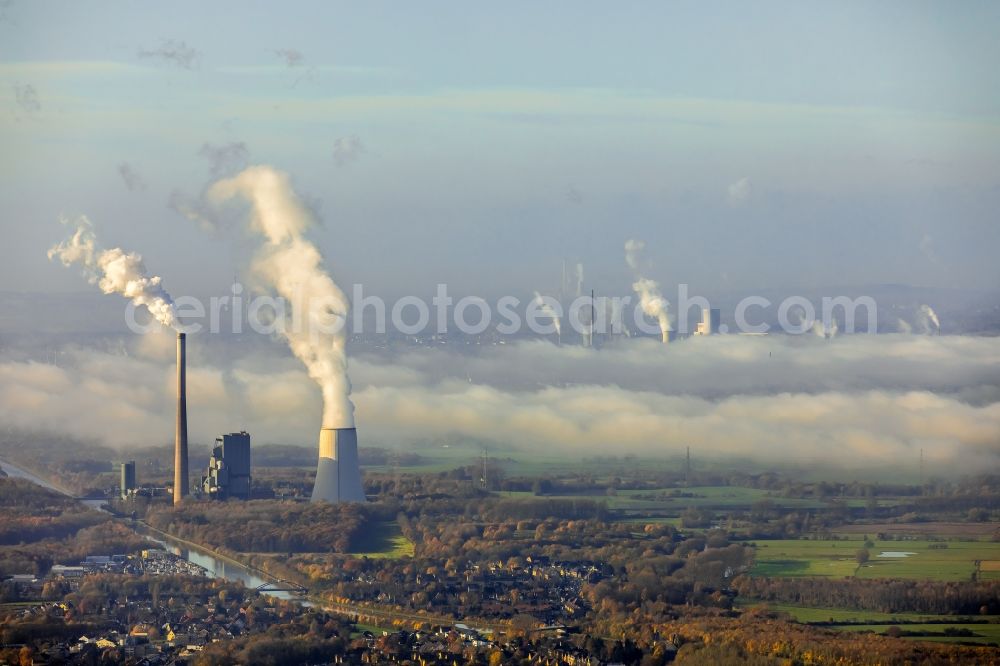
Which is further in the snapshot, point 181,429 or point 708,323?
point 708,323

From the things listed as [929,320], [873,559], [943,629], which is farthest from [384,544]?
[929,320]

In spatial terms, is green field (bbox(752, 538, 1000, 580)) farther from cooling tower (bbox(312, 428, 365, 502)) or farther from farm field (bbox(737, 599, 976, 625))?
cooling tower (bbox(312, 428, 365, 502))

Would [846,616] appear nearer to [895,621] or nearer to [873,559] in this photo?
[895,621]

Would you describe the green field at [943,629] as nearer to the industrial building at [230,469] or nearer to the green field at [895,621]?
the green field at [895,621]

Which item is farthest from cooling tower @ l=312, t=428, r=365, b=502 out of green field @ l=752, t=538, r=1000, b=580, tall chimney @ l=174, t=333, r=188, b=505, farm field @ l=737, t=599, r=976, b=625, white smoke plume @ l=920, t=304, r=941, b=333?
white smoke plume @ l=920, t=304, r=941, b=333

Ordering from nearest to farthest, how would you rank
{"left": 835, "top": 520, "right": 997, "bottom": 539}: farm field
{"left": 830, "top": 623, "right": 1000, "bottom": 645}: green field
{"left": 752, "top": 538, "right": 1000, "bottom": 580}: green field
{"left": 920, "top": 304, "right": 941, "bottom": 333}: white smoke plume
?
{"left": 830, "top": 623, "right": 1000, "bottom": 645}: green field → {"left": 752, "top": 538, "right": 1000, "bottom": 580}: green field → {"left": 835, "top": 520, "right": 997, "bottom": 539}: farm field → {"left": 920, "top": 304, "right": 941, "bottom": 333}: white smoke plume

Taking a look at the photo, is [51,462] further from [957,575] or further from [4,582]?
[957,575]
